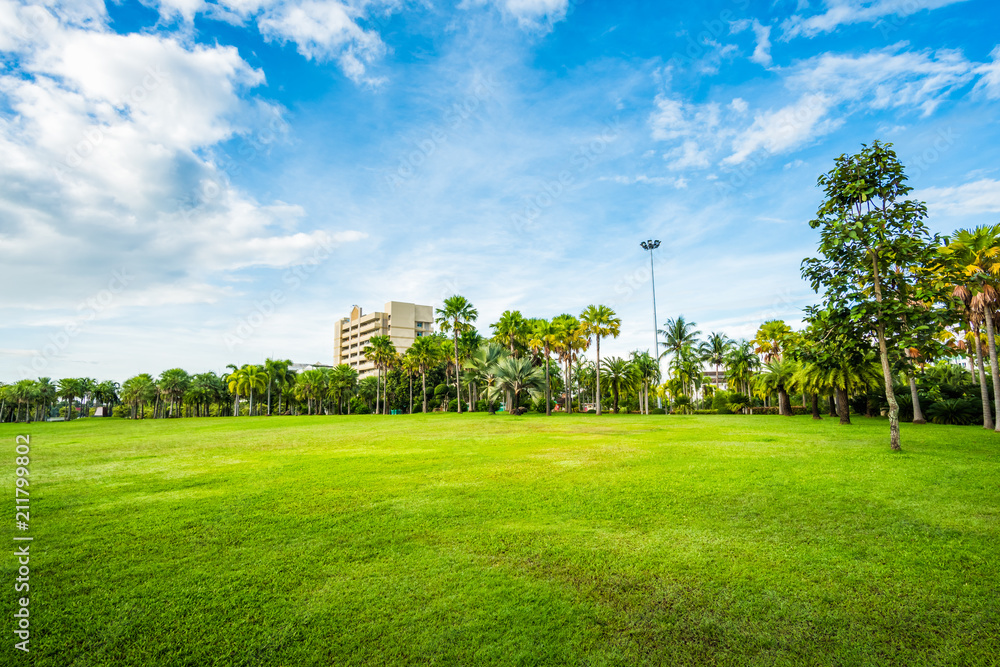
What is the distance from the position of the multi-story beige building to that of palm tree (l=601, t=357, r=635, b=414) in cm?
7512

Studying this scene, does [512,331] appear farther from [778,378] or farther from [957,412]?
[957,412]

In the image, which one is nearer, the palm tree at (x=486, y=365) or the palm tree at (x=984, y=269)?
the palm tree at (x=984, y=269)

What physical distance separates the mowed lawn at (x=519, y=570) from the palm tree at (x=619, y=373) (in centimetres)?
4788

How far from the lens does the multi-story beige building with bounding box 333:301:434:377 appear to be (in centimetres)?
12950

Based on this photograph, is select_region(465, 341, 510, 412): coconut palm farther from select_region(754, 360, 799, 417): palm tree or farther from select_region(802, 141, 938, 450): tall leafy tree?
select_region(802, 141, 938, 450): tall leafy tree

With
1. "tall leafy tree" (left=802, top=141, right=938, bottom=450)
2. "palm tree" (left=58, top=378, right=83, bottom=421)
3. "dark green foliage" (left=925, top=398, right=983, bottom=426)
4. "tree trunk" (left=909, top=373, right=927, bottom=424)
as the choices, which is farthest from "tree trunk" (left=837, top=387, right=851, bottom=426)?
"palm tree" (left=58, top=378, right=83, bottom=421)

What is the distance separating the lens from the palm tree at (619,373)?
59.1m

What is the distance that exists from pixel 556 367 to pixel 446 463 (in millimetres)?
65292

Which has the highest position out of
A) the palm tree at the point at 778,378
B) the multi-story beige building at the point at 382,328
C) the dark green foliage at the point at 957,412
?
the multi-story beige building at the point at 382,328

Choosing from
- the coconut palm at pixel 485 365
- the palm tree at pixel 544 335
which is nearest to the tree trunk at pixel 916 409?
the palm tree at pixel 544 335

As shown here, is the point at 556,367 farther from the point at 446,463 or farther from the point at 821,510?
the point at 821,510

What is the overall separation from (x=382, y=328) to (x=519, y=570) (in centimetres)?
12824

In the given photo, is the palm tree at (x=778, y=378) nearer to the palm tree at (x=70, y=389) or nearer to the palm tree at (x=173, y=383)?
the palm tree at (x=173, y=383)

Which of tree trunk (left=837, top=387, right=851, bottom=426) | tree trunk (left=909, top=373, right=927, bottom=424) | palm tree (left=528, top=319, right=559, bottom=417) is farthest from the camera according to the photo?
palm tree (left=528, top=319, right=559, bottom=417)
